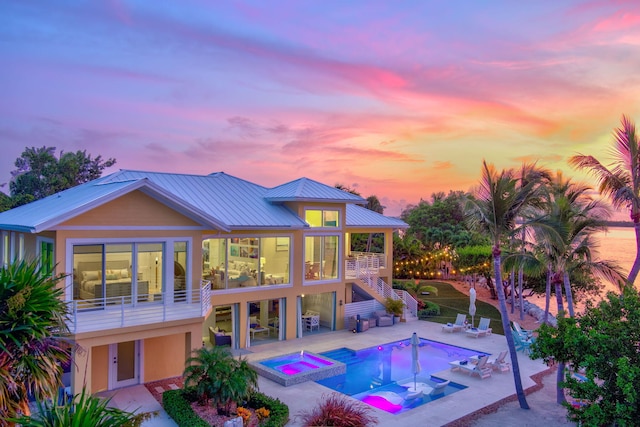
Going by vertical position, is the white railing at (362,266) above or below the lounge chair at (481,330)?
above

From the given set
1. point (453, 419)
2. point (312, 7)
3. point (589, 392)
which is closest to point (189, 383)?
point (453, 419)

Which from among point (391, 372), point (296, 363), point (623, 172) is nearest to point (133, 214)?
point (296, 363)

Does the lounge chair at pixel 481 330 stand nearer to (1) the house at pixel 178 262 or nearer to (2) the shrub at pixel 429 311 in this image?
(2) the shrub at pixel 429 311

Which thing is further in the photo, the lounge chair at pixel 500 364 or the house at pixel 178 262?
the lounge chair at pixel 500 364

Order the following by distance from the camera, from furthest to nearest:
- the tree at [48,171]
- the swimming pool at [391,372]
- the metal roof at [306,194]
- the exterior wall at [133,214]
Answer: the tree at [48,171], the metal roof at [306,194], the swimming pool at [391,372], the exterior wall at [133,214]

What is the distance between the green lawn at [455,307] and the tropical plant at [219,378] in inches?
692

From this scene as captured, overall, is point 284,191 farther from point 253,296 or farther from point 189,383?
point 189,383

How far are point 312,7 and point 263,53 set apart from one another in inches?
217

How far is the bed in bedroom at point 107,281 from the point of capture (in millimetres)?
14922

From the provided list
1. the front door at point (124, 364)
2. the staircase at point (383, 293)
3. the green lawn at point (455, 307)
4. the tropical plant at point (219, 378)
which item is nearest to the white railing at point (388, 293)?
the staircase at point (383, 293)

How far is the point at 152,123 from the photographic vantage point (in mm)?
30484

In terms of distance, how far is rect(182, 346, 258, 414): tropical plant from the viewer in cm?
1284

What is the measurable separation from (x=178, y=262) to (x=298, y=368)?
21.9 ft

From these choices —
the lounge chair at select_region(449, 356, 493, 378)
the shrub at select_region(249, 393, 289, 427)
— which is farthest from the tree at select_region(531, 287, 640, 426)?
the shrub at select_region(249, 393, 289, 427)
